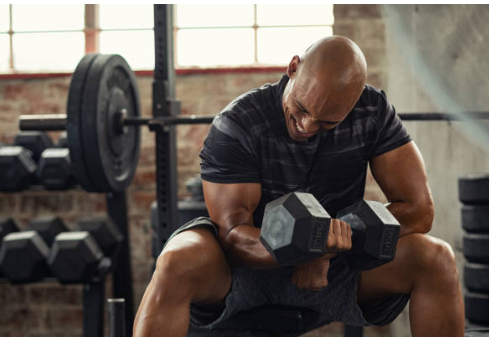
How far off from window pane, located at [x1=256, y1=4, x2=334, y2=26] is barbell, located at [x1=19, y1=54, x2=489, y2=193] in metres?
0.92

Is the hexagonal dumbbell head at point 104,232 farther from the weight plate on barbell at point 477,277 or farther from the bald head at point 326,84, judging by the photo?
the bald head at point 326,84

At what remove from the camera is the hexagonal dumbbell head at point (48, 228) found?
8.23 feet

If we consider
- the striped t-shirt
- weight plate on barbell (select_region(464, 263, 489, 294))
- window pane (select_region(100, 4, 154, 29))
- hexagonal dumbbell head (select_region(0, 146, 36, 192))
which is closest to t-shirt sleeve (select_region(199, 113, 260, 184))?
the striped t-shirt

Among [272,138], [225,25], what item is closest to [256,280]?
[272,138]

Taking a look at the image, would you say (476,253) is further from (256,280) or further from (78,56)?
(78,56)

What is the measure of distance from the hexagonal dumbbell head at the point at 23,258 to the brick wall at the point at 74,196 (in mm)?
484

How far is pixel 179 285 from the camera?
106 cm

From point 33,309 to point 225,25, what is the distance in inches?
63.3

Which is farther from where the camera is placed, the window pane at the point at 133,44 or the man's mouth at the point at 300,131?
the window pane at the point at 133,44

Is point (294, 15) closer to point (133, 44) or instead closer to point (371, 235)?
point (133, 44)

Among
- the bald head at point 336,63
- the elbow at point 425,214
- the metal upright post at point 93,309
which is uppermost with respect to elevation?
the bald head at point 336,63

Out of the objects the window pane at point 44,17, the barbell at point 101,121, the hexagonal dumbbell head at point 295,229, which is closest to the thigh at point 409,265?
the hexagonal dumbbell head at point 295,229

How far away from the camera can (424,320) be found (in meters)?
1.11

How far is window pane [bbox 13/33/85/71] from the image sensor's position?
2998 mm
